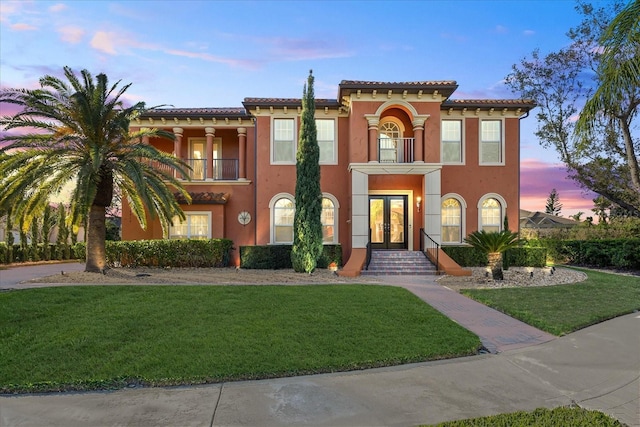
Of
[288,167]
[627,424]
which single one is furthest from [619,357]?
[288,167]

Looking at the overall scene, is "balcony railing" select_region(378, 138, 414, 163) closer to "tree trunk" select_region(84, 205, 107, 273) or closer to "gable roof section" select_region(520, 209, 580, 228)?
"tree trunk" select_region(84, 205, 107, 273)

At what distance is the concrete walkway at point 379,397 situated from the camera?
3.47 meters

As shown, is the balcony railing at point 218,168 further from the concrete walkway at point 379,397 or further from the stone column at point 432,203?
the concrete walkway at point 379,397

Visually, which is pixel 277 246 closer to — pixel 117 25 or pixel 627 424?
pixel 117 25

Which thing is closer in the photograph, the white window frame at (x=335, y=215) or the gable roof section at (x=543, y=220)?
the white window frame at (x=335, y=215)

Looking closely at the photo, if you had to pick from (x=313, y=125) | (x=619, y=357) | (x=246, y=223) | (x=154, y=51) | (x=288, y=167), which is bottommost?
(x=619, y=357)

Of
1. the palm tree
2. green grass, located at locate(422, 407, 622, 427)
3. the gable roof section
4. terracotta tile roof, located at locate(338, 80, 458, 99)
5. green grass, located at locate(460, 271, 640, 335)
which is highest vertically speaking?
terracotta tile roof, located at locate(338, 80, 458, 99)

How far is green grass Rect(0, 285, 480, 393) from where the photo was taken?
15.0ft

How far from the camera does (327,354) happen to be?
5.09m

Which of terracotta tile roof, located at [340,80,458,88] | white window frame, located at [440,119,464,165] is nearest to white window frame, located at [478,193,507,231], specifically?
white window frame, located at [440,119,464,165]

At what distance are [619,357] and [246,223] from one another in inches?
567

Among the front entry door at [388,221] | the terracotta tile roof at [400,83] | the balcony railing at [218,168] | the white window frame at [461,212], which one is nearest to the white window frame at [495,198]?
the white window frame at [461,212]

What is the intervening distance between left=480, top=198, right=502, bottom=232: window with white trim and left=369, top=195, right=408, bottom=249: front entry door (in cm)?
362

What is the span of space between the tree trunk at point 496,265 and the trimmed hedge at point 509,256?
3.03m
